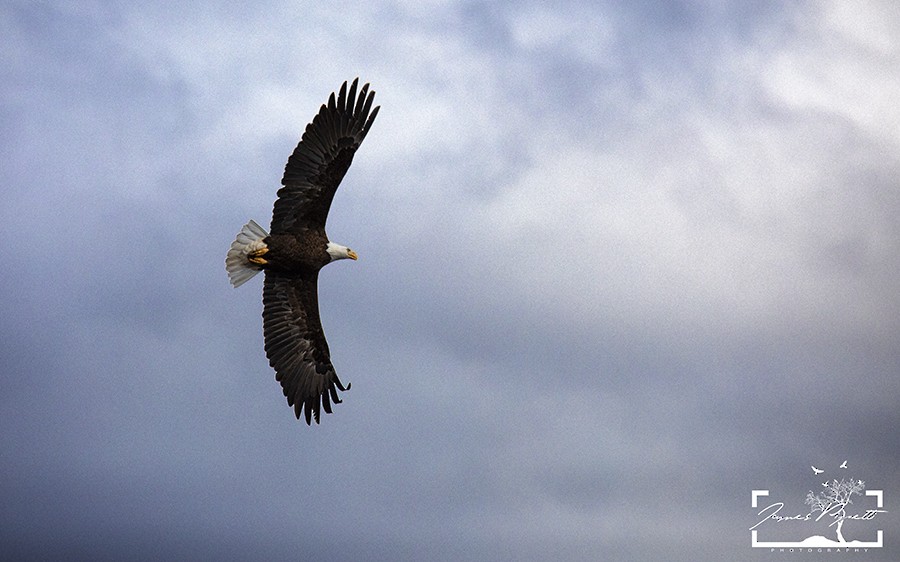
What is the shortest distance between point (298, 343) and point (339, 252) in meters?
1.90

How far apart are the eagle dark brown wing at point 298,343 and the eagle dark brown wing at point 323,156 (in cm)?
137

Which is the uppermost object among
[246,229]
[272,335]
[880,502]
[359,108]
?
[359,108]

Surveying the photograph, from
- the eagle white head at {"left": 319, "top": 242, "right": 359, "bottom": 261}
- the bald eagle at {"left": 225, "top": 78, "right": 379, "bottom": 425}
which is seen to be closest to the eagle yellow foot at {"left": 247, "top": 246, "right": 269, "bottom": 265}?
the bald eagle at {"left": 225, "top": 78, "right": 379, "bottom": 425}

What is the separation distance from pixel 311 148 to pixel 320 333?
3.33 m

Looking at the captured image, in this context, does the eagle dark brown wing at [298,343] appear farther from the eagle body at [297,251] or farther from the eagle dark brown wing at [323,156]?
the eagle dark brown wing at [323,156]

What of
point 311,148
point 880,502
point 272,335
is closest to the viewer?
point 311,148

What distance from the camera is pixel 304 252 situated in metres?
20.8

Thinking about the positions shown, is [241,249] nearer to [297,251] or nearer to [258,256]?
[258,256]

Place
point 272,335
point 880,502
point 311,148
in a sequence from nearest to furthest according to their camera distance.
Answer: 1. point 311,148
2. point 272,335
3. point 880,502

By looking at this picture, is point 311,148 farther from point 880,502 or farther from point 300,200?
point 880,502

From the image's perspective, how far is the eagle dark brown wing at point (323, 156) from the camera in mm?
20297

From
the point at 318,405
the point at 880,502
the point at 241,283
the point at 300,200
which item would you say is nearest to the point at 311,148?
the point at 300,200

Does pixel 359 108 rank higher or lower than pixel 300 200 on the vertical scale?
higher

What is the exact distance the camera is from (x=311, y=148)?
20.3 metres
